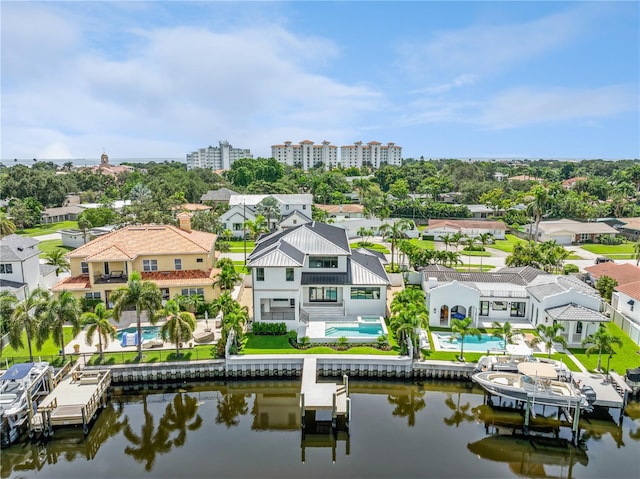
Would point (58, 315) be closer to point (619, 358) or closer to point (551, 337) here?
point (551, 337)

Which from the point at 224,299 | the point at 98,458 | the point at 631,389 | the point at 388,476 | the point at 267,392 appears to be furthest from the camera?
the point at 224,299

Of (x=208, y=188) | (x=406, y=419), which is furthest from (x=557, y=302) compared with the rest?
(x=208, y=188)

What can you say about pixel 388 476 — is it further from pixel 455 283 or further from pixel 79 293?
pixel 79 293

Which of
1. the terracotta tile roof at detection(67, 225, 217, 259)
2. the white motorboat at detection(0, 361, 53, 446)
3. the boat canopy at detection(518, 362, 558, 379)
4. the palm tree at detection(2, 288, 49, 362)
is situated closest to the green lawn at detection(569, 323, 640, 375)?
the boat canopy at detection(518, 362, 558, 379)

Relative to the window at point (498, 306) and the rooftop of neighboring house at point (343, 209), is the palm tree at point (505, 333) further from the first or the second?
the rooftop of neighboring house at point (343, 209)

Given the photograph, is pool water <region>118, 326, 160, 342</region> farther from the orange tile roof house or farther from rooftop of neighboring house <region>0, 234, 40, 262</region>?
rooftop of neighboring house <region>0, 234, 40, 262</region>

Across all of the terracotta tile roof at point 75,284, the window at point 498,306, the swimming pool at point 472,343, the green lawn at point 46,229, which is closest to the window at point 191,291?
the terracotta tile roof at point 75,284

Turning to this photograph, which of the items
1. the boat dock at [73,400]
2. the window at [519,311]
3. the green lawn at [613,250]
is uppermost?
the green lawn at [613,250]
